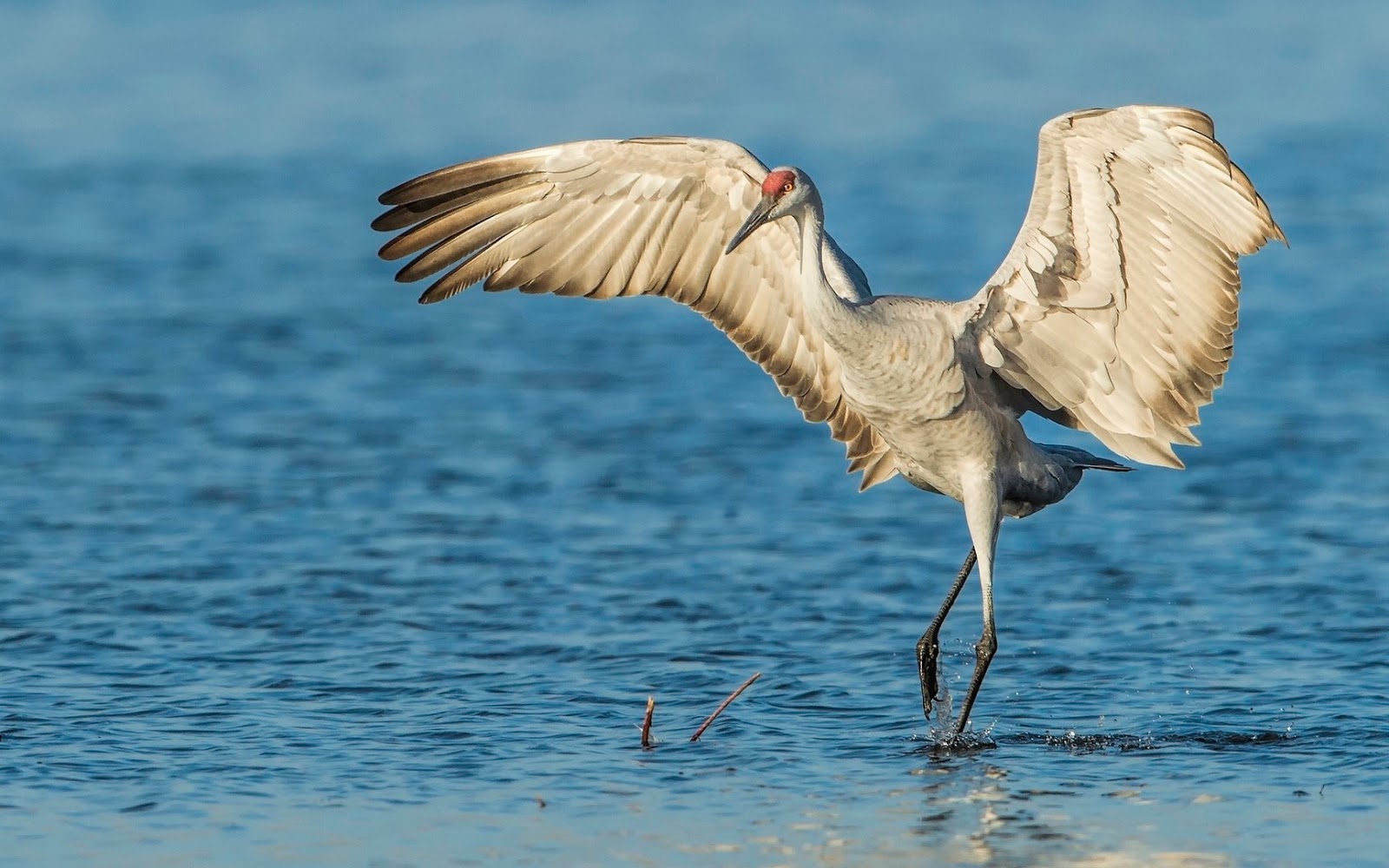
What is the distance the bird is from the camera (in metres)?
8.06

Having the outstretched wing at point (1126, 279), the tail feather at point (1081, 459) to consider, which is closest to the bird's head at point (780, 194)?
the outstretched wing at point (1126, 279)

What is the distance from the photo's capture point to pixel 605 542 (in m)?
11.6

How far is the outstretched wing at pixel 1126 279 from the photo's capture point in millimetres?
7887

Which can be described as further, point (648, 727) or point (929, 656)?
point (929, 656)

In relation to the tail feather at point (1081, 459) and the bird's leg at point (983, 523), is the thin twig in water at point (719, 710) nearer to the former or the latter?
the bird's leg at point (983, 523)

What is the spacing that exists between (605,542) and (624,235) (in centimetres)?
272

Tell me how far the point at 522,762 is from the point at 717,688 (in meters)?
1.38

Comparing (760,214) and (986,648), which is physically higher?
(760,214)

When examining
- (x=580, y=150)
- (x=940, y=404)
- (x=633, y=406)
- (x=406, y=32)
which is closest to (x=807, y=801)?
(x=940, y=404)

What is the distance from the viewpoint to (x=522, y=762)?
8.11 meters

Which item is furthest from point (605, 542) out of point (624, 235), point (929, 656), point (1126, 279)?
point (1126, 279)

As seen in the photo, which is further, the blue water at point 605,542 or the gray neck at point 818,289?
the gray neck at point 818,289

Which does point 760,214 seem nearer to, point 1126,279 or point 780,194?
point 780,194

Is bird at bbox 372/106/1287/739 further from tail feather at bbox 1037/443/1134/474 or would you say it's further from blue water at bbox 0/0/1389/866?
blue water at bbox 0/0/1389/866
